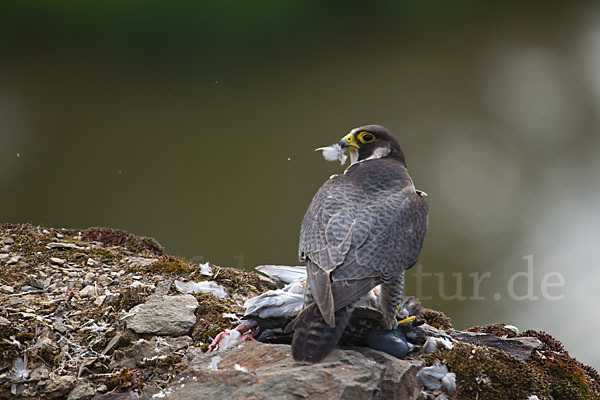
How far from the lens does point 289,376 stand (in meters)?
2.13

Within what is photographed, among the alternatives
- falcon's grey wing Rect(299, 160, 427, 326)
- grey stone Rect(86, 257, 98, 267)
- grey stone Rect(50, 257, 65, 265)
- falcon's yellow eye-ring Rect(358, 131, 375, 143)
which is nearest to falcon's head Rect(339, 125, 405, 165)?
falcon's yellow eye-ring Rect(358, 131, 375, 143)

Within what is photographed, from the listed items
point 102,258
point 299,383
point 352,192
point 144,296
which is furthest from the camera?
point 102,258

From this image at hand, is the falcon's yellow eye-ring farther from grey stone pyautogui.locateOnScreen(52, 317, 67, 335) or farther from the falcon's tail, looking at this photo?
grey stone pyautogui.locateOnScreen(52, 317, 67, 335)

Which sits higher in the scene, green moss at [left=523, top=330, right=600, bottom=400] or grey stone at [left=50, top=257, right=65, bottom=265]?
grey stone at [left=50, top=257, right=65, bottom=265]

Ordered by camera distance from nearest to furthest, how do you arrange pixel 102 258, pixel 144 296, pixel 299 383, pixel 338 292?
pixel 299 383, pixel 338 292, pixel 144 296, pixel 102 258

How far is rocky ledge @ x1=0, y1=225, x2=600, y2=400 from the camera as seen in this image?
7.29ft

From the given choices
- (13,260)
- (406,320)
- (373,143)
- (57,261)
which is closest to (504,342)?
(406,320)

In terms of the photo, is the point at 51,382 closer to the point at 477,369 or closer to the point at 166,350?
the point at 166,350

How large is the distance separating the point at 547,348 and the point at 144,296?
1.98 meters

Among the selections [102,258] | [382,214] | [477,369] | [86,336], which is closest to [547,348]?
[477,369]

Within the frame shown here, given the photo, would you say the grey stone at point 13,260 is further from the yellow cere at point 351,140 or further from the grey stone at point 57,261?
the yellow cere at point 351,140

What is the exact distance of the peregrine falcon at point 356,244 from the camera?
225cm

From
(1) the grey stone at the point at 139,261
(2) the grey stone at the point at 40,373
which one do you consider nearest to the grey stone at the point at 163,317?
(2) the grey stone at the point at 40,373

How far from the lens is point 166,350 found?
2.61 meters
